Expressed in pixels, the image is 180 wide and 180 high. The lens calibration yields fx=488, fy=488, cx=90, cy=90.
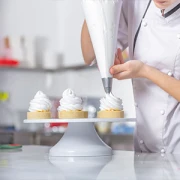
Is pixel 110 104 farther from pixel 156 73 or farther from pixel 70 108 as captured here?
pixel 156 73

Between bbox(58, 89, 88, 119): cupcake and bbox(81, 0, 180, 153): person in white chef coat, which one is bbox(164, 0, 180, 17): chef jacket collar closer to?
bbox(81, 0, 180, 153): person in white chef coat

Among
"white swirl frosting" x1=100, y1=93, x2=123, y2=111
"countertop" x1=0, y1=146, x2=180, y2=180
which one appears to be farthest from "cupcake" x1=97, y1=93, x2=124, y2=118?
"countertop" x1=0, y1=146, x2=180, y2=180

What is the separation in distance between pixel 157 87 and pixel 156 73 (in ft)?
0.41

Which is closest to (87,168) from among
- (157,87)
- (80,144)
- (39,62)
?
(80,144)

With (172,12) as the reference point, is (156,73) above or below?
below

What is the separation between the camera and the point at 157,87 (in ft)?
5.32

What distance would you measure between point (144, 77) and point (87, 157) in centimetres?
34

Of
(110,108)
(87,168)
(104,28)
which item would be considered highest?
(104,28)

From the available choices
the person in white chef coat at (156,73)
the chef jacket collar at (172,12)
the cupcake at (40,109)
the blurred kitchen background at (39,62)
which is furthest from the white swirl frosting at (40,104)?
the blurred kitchen background at (39,62)

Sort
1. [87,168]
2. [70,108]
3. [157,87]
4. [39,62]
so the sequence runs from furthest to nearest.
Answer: [39,62] → [157,87] → [70,108] → [87,168]

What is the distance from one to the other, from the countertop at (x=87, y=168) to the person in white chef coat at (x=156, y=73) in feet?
0.98

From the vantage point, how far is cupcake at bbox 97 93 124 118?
136 centimetres

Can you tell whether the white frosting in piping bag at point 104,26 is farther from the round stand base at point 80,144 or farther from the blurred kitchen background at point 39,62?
the blurred kitchen background at point 39,62

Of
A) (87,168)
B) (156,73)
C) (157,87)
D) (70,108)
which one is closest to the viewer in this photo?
(87,168)
